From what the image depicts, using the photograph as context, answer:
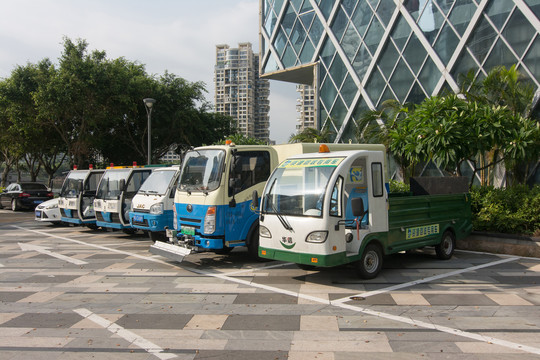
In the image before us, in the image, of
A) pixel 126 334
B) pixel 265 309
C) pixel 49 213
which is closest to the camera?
pixel 126 334

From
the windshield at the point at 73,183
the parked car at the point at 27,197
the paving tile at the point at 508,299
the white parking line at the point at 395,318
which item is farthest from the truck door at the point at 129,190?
the parked car at the point at 27,197

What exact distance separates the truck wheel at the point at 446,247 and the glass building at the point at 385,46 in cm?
1033

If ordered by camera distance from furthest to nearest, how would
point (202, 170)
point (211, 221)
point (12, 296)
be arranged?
1. point (202, 170)
2. point (211, 221)
3. point (12, 296)

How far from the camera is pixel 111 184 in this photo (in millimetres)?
14281

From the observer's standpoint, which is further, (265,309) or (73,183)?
(73,183)

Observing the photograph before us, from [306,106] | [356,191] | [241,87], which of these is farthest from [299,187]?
[306,106]

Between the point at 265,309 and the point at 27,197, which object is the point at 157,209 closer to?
the point at 265,309

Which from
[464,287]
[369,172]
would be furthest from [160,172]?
[464,287]

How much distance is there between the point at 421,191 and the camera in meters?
11.3

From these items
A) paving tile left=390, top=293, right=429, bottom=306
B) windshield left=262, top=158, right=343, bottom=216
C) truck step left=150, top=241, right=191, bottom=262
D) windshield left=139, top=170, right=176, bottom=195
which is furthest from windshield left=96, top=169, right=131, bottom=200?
paving tile left=390, top=293, right=429, bottom=306

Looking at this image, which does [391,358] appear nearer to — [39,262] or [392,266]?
[392,266]

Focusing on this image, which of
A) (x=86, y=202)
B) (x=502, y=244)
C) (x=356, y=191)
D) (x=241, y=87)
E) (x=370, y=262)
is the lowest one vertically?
(x=370, y=262)

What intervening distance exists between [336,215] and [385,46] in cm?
1735

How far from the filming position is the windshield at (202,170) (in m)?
9.20
